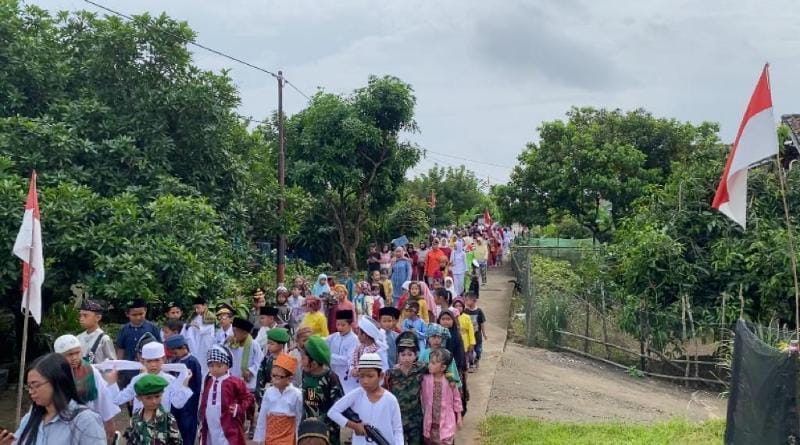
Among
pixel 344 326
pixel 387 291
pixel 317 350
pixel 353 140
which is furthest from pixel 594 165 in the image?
pixel 317 350

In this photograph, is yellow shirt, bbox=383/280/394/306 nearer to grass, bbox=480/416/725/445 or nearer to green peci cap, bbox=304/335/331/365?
grass, bbox=480/416/725/445

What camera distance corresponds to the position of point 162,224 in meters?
9.19

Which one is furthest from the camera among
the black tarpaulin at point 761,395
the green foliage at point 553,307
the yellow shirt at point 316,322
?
the green foliage at point 553,307

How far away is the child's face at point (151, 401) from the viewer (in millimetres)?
5418

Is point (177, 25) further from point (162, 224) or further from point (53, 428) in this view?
point (53, 428)

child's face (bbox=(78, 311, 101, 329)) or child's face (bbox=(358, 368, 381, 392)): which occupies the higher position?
child's face (bbox=(78, 311, 101, 329))

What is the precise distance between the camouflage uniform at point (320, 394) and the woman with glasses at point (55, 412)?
2642 mm

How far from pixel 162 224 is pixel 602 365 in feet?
28.8

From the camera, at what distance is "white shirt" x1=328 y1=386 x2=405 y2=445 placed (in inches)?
217

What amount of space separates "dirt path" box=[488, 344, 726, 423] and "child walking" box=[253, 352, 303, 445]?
4.87 m

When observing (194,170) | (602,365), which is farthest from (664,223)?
(194,170)

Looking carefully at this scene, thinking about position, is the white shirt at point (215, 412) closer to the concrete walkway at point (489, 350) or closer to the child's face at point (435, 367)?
the child's face at point (435, 367)

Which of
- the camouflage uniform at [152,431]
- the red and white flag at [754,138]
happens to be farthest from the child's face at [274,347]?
the red and white flag at [754,138]

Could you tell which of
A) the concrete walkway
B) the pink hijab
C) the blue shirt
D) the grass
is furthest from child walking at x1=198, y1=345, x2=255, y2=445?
the pink hijab
